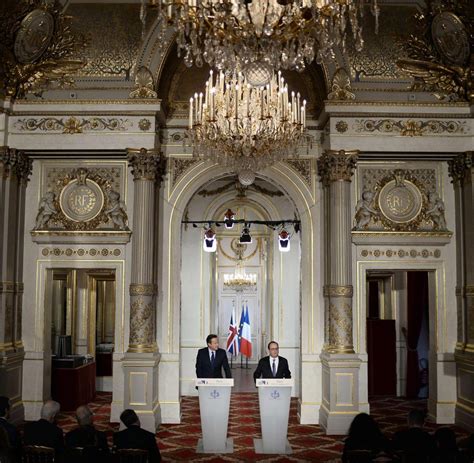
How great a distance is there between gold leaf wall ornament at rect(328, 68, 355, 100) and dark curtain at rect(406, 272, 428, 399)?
4.34 meters

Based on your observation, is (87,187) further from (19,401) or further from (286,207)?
(286,207)

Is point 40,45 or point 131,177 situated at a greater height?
point 40,45

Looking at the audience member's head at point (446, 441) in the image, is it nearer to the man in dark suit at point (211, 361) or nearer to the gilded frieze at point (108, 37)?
the man in dark suit at point (211, 361)

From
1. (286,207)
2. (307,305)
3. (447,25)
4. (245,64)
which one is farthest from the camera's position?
(286,207)

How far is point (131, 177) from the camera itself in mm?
10938

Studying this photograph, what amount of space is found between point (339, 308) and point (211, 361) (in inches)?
87.3

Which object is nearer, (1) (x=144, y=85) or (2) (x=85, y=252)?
(1) (x=144, y=85)

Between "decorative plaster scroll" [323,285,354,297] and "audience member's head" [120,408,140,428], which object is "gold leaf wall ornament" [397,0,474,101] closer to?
"decorative plaster scroll" [323,285,354,297]

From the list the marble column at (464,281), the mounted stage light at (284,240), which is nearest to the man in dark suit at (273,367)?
the marble column at (464,281)

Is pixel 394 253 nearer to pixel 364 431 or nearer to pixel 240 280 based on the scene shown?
pixel 364 431

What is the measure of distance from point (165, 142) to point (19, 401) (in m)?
4.85

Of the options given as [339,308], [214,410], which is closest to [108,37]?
[339,308]

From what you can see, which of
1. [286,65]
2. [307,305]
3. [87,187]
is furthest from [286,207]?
[286,65]

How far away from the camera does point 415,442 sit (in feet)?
18.3
